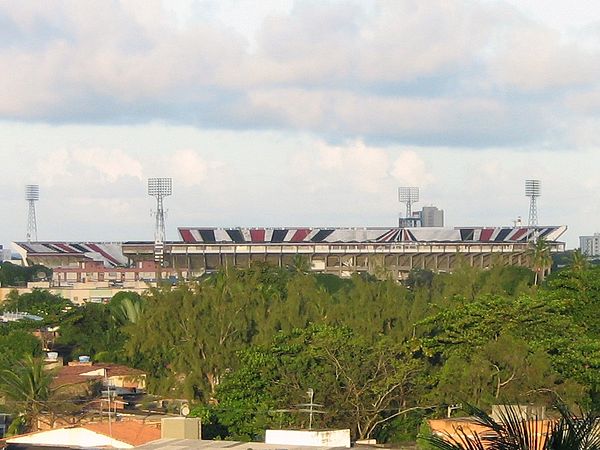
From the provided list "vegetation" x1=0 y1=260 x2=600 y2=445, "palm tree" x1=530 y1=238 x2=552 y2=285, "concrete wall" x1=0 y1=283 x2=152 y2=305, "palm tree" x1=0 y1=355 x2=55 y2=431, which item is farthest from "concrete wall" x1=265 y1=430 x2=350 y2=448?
"concrete wall" x1=0 y1=283 x2=152 y2=305

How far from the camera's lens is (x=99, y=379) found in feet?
212

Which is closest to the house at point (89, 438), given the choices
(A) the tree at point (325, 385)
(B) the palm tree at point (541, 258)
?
(A) the tree at point (325, 385)

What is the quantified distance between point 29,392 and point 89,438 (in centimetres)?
1612

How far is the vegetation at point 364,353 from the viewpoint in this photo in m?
49.5

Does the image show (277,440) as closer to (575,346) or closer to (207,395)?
(575,346)

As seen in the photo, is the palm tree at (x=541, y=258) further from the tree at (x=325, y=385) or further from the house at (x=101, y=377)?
the tree at (x=325, y=385)

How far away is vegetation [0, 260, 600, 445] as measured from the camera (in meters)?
49.5

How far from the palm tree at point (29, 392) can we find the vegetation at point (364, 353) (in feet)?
22.0

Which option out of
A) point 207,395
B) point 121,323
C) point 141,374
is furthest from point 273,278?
point 207,395

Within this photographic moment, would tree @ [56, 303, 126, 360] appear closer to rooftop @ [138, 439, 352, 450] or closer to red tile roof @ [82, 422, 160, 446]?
red tile roof @ [82, 422, 160, 446]

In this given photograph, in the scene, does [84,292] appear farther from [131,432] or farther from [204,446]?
[204,446]

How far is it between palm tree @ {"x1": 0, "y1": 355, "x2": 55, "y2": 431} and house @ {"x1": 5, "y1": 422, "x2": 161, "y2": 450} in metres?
12.9

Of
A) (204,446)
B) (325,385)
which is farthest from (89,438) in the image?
(325,385)

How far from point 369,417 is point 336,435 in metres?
13.6
